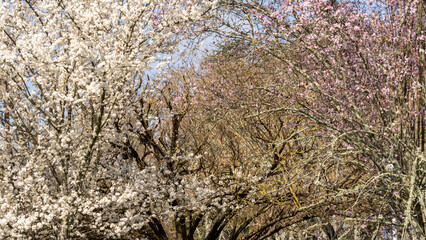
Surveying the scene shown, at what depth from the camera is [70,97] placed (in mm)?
6117

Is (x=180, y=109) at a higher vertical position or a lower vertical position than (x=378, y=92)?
higher

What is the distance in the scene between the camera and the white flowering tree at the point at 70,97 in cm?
651

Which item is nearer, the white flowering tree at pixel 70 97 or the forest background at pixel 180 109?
the forest background at pixel 180 109

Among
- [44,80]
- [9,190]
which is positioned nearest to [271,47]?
[44,80]

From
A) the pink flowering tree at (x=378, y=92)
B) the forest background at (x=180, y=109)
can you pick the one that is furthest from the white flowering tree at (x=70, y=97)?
the pink flowering tree at (x=378, y=92)

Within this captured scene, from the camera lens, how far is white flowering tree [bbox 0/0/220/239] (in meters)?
6.51

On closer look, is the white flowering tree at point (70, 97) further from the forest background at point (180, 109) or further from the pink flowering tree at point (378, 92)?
the pink flowering tree at point (378, 92)

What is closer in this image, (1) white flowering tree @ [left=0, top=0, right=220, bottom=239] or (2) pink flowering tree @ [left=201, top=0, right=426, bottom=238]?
(2) pink flowering tree @ [left=201, top=0, right=426, bottom=238]

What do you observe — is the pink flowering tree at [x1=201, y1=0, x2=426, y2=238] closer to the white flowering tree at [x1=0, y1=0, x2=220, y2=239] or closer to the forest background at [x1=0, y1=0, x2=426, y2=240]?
the forest background at [x1=0, y1=0, x2=426, y2=240]

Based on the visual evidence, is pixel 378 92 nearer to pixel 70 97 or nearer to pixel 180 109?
pixel 70 97

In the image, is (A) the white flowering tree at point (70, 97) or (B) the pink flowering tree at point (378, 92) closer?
(B) the pink flowering tree at point (378, 92)

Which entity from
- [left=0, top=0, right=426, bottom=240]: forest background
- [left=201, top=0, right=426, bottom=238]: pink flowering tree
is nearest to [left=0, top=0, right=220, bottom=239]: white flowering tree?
[left=0, top=0, right=426, bottom=240]: forest background

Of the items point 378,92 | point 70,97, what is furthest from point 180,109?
point 378,92

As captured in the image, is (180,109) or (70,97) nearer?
(70,97)
